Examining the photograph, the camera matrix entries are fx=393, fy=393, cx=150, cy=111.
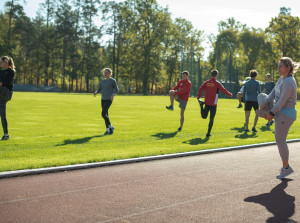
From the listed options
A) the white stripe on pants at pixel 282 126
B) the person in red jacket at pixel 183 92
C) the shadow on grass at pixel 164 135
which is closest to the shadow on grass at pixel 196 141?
the shadow on grass at pixel 164 135

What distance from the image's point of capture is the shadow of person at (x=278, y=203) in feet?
14.4

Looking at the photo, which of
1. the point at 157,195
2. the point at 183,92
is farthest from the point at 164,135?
the point at 157,195

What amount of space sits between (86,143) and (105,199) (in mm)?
5126

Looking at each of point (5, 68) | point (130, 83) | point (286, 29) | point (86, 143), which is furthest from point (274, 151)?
point (130, 83)

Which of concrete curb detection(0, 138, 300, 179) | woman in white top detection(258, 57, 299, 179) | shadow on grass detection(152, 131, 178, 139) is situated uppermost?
woman in white top detection(258, 57, 299, 179)

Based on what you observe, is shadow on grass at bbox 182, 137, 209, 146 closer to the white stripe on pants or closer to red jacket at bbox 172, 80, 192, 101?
red jacket at bbox 172, 80, 192, 101

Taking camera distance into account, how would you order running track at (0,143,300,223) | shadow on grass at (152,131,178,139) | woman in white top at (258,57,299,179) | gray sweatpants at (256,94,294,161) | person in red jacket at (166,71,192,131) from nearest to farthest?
running track at (0,143,300,223)
woman in white top at (258,57,299,179)
gray sweatpants at (256,94,294,161)
shadow on grass at (152,131,178,139)
person in red jacket at (166,71,192,131)

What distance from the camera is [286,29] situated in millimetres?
65375

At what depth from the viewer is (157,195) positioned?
5191 millimetres

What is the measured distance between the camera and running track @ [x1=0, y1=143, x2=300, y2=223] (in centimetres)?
433

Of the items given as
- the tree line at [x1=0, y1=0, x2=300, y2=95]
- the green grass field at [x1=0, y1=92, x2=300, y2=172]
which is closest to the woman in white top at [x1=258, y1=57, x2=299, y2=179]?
the green grass field at [x1=0, y1=92, x2=300, y2=172]

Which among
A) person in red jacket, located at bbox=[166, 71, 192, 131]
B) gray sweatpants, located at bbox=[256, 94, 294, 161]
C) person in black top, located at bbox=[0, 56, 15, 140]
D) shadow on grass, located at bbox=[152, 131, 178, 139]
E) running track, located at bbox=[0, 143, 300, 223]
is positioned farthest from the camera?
person in red jacket, located at bbox=[166, 71, 192, 131]

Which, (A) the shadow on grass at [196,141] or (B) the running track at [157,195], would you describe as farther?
(A) the shadow on grass at [196,141]

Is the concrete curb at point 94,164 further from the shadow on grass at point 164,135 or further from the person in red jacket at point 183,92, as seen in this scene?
the person in red jacket at point 183,92
